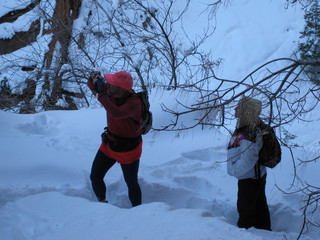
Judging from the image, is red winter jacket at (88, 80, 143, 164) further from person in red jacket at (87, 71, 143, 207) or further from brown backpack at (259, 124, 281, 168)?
brown backpack at (259, 124, 281, 168)

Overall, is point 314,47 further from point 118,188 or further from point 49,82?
point 118,188

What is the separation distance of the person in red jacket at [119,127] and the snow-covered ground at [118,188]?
312mm

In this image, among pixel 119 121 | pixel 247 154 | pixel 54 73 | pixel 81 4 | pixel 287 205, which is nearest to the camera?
pixel 247 154

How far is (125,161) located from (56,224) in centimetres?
93

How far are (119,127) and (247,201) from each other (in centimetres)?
134

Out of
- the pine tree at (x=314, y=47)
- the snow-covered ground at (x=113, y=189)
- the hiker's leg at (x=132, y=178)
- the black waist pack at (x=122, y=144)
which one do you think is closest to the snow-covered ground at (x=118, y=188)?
the snow-covered ground at (x=113, y=189)

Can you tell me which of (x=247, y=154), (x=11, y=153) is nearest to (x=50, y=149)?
(x=11, y=153)

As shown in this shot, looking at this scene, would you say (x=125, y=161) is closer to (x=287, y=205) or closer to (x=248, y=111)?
(x=248, y=111)

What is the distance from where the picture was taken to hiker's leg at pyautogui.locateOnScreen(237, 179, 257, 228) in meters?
3.13

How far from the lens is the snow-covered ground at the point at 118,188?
2.35 metres

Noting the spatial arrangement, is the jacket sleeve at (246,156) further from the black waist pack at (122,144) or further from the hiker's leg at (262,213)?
the black waist pack at (122,144)

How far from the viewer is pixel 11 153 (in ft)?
13.0

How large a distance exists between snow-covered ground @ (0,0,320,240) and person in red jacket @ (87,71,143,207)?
31cm

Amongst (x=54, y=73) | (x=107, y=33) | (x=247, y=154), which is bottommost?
(x=247, y=154)
